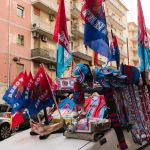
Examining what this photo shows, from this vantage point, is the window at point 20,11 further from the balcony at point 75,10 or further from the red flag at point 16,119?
the red flag at point 16,119

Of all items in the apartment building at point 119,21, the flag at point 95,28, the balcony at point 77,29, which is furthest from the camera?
the apartment building at point 119,21

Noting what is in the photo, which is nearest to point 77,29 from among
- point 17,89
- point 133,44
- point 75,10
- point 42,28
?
point 75,10

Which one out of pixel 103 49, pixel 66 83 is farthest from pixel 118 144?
pixel 103 49

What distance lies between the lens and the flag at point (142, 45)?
22.4ft

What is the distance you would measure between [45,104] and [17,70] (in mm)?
22949

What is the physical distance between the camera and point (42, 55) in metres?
28.1

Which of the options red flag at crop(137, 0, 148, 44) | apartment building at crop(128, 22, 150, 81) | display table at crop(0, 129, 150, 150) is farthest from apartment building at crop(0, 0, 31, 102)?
apartment building at crop(128, 22, 150, 81)

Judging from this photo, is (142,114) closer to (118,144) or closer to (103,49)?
(118,144)

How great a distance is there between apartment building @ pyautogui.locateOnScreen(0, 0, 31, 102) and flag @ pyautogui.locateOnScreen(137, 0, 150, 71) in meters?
18.4

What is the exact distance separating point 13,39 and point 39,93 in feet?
75.9

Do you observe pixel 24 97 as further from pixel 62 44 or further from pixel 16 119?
pixel 62 44

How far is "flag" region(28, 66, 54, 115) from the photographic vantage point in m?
4.05

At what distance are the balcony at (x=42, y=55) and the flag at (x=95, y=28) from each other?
2172 cm

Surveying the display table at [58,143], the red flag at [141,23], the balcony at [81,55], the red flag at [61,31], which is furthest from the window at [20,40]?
the display table at [58,143]
